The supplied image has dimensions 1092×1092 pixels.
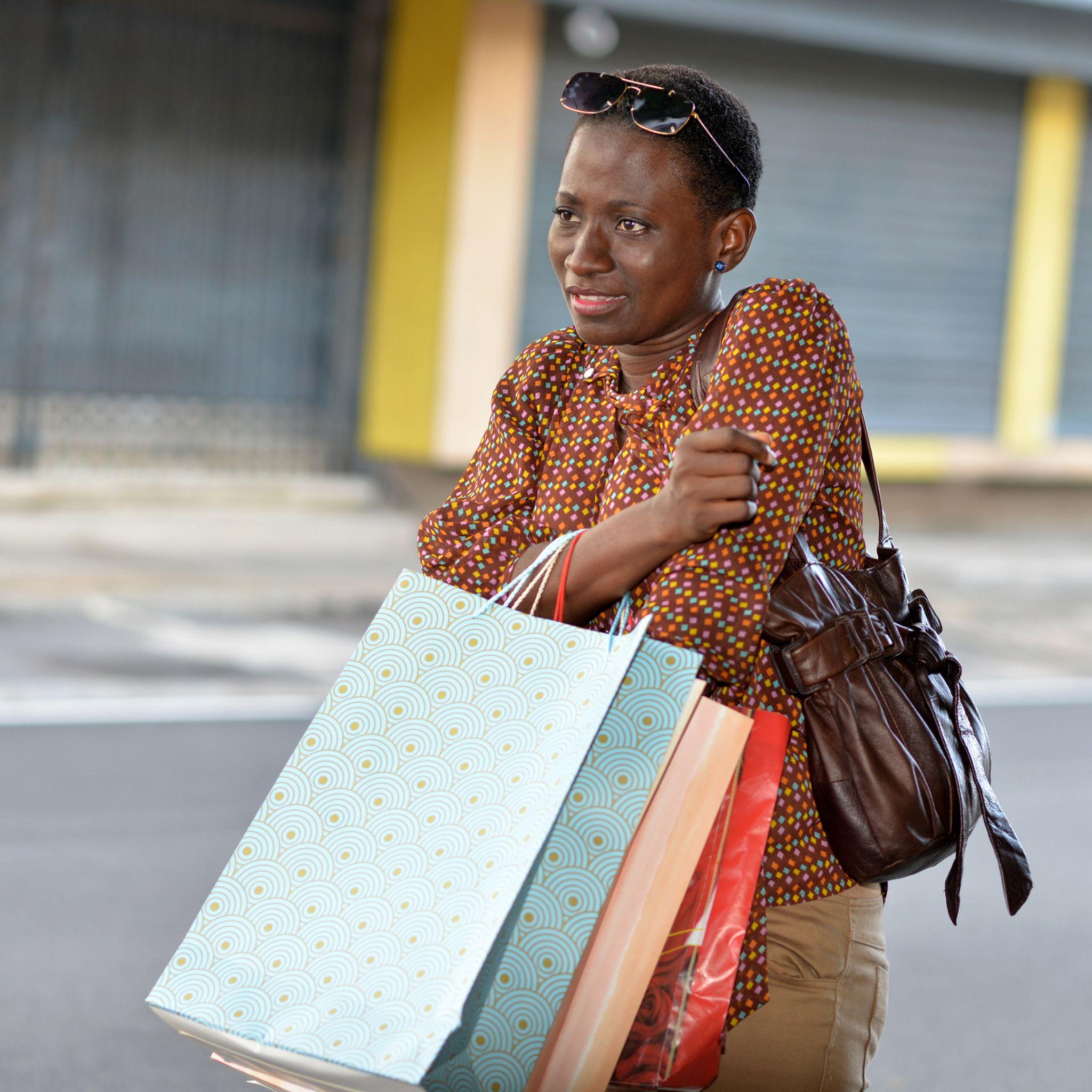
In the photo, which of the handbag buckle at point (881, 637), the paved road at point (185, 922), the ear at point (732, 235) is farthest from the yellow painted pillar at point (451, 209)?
the handbag buckle at point (881, 637)

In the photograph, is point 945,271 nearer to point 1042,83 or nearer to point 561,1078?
point 1042,83

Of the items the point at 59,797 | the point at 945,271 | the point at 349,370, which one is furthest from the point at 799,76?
the point at 59,797

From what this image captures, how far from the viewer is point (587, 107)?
1.87m

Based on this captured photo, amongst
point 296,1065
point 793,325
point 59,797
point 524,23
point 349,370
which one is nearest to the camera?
point 296,1065

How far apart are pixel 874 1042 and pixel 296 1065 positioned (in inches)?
28.0

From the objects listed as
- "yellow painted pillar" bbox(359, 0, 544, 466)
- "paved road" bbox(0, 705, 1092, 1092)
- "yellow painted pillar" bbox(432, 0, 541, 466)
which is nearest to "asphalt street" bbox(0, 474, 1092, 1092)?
"paved road" bbox(0, 705, 1092, 1092)

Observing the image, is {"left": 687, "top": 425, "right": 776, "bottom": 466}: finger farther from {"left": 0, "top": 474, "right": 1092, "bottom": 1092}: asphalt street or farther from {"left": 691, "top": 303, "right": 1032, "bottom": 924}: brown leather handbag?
{"left": 0, "top": 474, "right": 1092, "bottom": 1092}: asphalt street

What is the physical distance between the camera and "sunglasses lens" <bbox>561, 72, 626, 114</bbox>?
6.09ft

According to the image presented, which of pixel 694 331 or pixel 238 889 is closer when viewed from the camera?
pixel 238 889

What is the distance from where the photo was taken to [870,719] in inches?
71.8

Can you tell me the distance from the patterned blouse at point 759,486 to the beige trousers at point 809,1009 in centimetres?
2

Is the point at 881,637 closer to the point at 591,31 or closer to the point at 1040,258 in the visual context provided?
the point at 591,31

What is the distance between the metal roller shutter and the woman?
10.8 meters

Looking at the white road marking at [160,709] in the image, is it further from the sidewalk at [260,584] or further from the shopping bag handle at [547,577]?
the shopping bag handle at [547,577]
